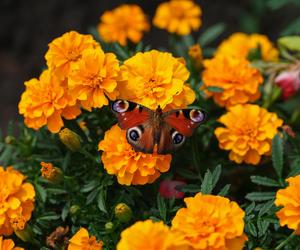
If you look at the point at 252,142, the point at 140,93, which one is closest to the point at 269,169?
the point at 252,142

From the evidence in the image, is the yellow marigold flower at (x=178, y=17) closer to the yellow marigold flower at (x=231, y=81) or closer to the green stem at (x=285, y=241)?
the yellow marigold flower at (x=231, y=81)

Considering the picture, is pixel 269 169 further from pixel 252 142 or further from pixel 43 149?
pixel 43 149

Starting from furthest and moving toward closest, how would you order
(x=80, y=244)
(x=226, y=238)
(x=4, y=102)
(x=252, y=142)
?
1. (x=4, y=102)
2. (x=252, y=142)
3. (x=80, y=244)
4. (x=226, y=238)

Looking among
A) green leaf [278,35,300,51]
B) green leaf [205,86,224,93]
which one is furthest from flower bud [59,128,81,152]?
green leaf [278,35,300,51]

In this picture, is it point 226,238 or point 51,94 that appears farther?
point 51,94

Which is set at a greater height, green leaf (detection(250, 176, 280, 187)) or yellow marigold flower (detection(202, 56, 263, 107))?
yellow marigold flower (detection(202, 56, 263, 107))

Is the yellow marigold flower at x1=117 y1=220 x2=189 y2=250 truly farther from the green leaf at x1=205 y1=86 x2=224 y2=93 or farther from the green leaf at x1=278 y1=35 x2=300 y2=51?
the green leaf at x1=278 y1=35 x2=300 y2=51
